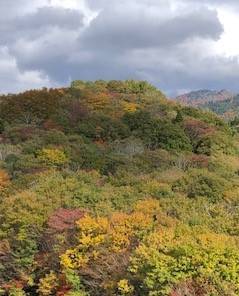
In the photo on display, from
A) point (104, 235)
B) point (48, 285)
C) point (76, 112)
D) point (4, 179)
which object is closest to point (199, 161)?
point (4, 179)

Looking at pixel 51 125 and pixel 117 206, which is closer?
pixel 117 206

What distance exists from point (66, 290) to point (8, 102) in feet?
202

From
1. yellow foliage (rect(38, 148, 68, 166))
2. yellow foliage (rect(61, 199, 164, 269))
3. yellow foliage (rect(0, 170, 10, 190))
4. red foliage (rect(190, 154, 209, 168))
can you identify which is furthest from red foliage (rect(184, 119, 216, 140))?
yellow foliage (rect(61, 199, 164, 269))

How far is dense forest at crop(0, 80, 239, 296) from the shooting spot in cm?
2842

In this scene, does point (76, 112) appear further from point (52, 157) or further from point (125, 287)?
point (125, 287)

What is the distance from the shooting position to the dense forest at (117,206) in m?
28.4

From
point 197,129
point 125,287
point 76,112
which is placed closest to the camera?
point 125,287

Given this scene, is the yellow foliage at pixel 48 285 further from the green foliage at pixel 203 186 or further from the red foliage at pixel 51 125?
the red foliage at pixel 51 125

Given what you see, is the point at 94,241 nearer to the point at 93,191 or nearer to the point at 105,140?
the point at 93,191

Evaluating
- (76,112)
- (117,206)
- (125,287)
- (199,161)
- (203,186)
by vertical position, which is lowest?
(125,287)

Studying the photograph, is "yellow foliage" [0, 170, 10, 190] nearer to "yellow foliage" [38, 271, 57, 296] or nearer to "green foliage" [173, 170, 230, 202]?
"green foliage" [173, 170, 230, 202]

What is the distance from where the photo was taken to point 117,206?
42.0 metres

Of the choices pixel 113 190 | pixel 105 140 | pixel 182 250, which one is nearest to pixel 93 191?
pixel 113 190

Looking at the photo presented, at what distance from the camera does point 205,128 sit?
84.2m
